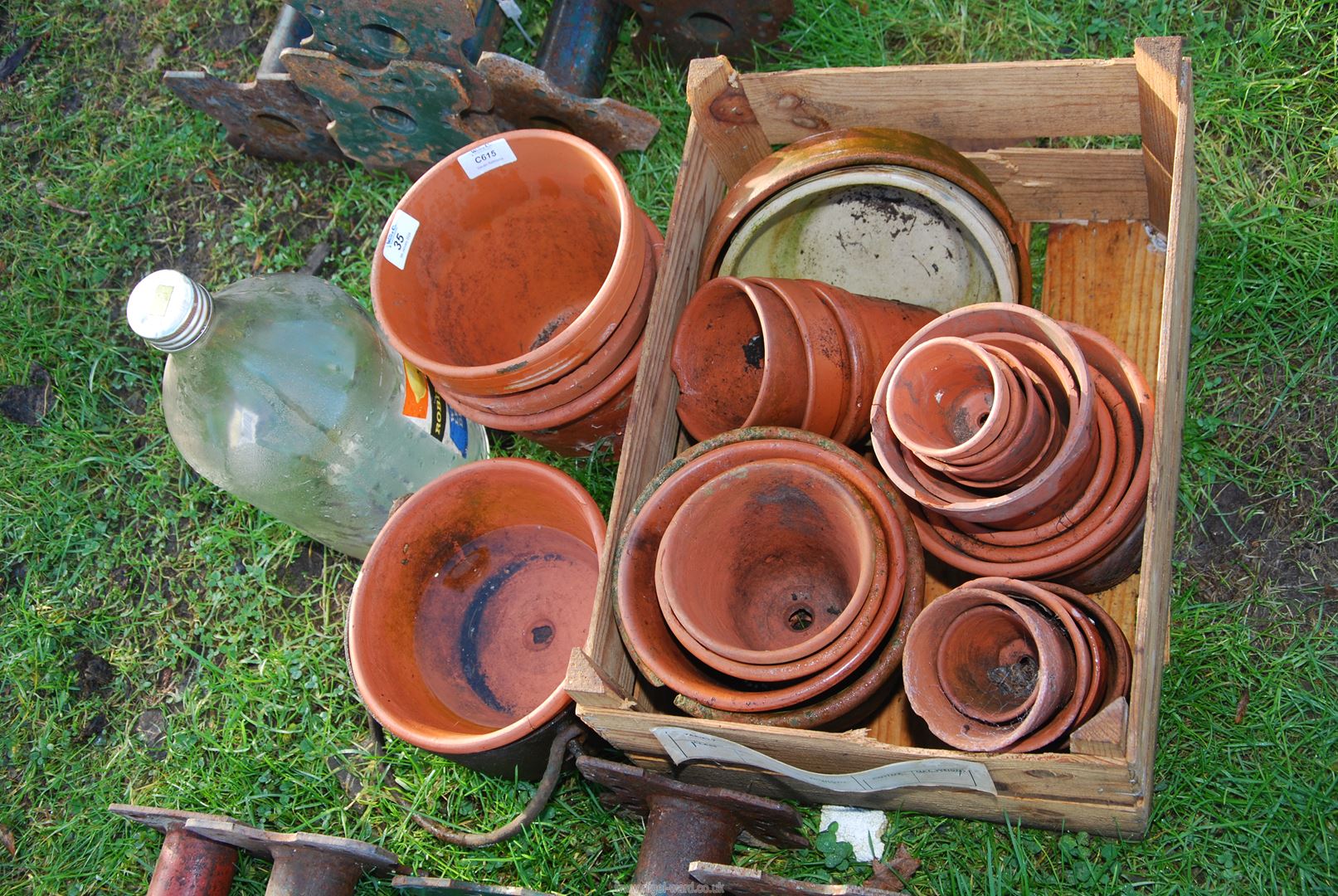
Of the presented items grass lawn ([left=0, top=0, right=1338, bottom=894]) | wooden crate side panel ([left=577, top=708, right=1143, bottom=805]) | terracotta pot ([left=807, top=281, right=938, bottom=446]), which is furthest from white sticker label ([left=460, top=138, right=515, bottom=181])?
wooden crate side panel ([left=577, top=708, right=1143, bottom=805])

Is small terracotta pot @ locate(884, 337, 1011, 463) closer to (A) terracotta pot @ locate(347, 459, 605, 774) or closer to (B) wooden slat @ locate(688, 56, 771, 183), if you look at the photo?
(A) terracotta pot @ locate(347, 459, 605, 774)

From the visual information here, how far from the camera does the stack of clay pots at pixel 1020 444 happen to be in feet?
6.77

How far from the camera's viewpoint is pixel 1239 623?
2596mm

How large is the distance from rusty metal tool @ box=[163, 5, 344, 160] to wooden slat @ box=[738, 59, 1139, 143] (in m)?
1.53

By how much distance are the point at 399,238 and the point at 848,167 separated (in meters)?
1.07

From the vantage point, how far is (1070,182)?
2793 mm

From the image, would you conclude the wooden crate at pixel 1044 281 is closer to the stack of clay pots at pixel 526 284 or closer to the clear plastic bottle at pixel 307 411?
the stack of clay pots at pixel 526 284

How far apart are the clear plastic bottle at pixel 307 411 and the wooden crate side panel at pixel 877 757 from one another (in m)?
0.95

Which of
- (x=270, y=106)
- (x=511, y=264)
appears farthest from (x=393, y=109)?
(x=511, y=264)

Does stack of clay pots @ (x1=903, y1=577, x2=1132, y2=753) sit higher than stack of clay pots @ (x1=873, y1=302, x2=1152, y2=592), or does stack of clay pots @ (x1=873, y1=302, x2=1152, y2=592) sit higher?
stack of clay pots @ (x1=873, y1=302, x2=1152, y2=592)

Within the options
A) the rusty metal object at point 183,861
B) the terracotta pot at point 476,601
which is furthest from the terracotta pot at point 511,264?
the rusty metal object at point 183,861

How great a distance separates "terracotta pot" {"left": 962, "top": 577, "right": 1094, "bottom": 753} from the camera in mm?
2033

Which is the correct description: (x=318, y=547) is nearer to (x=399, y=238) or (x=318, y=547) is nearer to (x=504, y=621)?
(x=504, y=621)

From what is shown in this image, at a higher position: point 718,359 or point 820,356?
point 820,356
